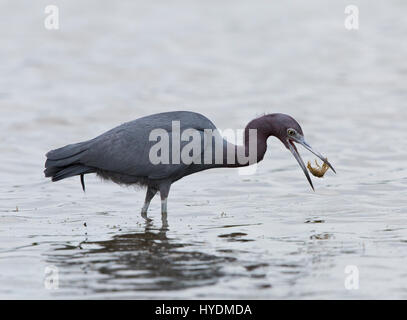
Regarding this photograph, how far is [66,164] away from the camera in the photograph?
9.91 m

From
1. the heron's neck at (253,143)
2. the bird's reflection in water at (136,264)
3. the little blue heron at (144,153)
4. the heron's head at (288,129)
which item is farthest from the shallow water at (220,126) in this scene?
the heron's head at (288,129)

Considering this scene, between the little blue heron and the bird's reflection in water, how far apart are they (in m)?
0.90

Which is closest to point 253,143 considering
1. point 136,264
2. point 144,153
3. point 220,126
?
point 144,153

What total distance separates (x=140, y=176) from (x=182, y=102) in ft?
29.9

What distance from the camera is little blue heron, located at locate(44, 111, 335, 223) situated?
9.94 meters

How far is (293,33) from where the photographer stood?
25109mm

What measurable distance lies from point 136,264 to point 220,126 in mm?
9125

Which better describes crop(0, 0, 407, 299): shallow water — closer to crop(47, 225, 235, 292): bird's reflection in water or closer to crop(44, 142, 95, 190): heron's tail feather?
crop(47, 225, 235, 292): bird's reflection in water

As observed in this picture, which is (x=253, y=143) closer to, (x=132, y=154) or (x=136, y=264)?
(x=132, y=154)

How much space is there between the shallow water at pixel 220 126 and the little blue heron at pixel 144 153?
0.54 metres

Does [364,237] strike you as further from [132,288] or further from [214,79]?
[214,79]

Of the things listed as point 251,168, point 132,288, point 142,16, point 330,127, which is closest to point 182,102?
point 330,127

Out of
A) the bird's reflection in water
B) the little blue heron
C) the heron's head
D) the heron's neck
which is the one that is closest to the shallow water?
the bird's reflection in water
